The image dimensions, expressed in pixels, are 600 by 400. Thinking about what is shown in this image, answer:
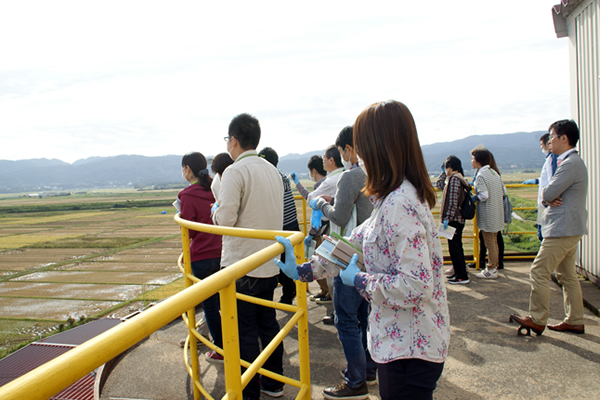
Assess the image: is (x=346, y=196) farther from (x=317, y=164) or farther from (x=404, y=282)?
(x=317, y=164)

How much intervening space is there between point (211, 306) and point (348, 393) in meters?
1.36

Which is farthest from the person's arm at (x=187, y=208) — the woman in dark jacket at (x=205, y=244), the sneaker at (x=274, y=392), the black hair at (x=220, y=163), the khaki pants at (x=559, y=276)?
the khaki pants at (x=559, y=276)

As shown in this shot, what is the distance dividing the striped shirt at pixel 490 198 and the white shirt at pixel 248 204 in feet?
13.7

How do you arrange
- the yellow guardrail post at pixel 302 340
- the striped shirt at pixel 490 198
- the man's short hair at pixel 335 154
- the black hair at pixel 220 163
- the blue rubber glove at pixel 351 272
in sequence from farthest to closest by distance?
the striped shirt at pixel 490 198 → the black hair at pixel 220 163 → the man's short hair at pixel 335 154 → the yellow guardrail post at pixel 302 340 → the blue rubber glove at pixel 351 272

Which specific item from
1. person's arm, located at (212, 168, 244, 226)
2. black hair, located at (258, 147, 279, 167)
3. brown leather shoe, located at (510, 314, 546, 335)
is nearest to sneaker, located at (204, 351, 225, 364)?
person's arm, located at (212, 168, 244, 226)

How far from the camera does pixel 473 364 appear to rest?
315cm

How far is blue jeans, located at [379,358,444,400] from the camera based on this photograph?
1486 mm

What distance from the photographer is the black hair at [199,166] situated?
3496 mm

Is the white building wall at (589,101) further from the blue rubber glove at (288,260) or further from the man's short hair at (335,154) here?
the blue rubber glove at (288,260)

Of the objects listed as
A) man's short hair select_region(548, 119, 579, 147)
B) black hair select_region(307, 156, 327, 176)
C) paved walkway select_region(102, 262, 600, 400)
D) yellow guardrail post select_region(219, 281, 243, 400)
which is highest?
man's short hair select_region(548, 119, 579, 147)

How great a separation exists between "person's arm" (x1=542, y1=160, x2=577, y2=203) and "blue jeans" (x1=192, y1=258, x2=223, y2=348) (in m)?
3.21

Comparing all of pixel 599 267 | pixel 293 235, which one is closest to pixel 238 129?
pixel 293 235

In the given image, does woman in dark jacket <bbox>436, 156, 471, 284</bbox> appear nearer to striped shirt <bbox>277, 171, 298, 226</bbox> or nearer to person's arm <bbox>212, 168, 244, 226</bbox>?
striped shirt <bbox>277, 171, 298, 226</bbox>

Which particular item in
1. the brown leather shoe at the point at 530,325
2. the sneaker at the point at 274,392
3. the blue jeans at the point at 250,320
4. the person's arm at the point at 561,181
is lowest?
the sneaker at the point at 274,392
